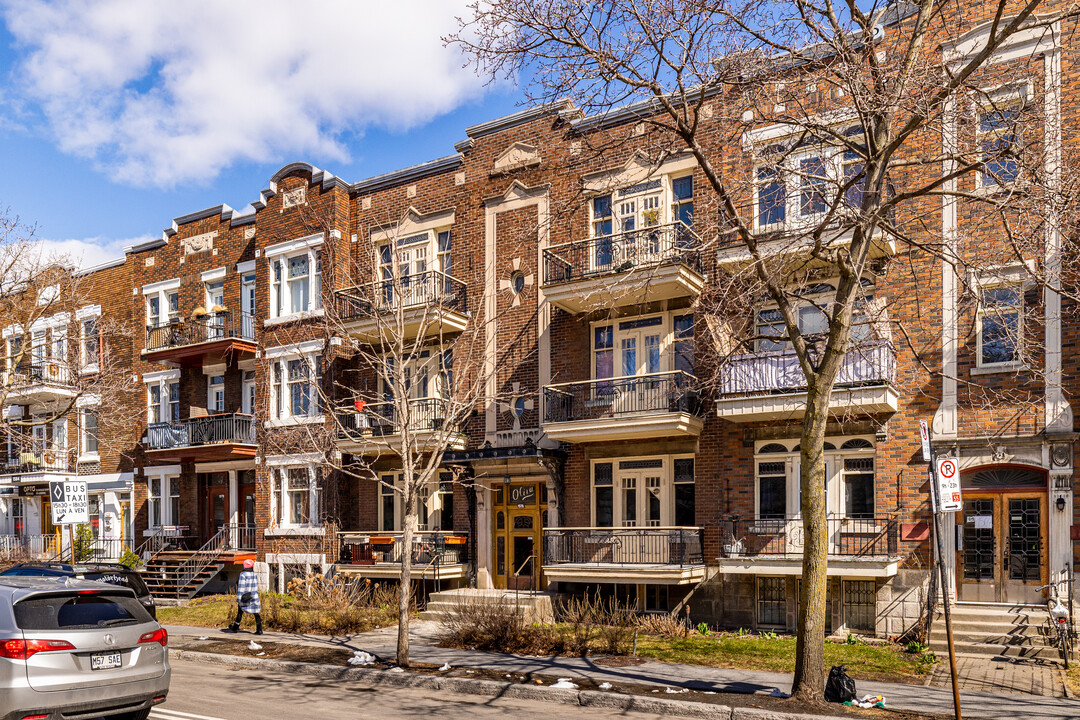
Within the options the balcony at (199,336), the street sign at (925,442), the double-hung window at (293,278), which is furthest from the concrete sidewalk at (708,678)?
the balcony at (199,336)

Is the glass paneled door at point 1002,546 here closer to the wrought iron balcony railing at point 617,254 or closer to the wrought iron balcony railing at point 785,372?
the wrought iron balcony railing at point 785,372

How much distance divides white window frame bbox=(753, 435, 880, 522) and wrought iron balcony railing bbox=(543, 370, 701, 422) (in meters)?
1.85


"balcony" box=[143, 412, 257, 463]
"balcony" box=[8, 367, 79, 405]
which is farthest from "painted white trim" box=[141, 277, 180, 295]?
"balcony" box=[143, 412, 257, 463]

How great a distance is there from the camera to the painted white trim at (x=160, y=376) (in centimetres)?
2894

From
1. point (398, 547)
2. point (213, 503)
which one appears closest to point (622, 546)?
point (398, 547)

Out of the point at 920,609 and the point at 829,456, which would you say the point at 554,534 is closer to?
the point at 829,456

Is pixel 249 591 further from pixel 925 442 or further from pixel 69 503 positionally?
pixel 925 442

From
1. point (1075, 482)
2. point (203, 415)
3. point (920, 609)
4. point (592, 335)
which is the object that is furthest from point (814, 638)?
point (203, 415)

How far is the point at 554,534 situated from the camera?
1914 cm

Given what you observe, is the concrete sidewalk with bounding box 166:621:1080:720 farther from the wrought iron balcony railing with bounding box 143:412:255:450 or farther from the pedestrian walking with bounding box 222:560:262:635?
the wrought iron balcony railing with bounding box 143:412:255:450

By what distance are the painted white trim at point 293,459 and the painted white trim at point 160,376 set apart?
5.74 meters

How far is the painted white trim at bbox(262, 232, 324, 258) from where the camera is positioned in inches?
984

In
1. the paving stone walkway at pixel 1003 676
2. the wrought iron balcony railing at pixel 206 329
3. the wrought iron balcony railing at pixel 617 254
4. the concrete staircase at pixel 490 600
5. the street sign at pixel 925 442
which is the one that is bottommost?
the concrete staircase at pixel 490 600

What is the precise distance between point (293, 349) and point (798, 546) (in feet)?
50.5
